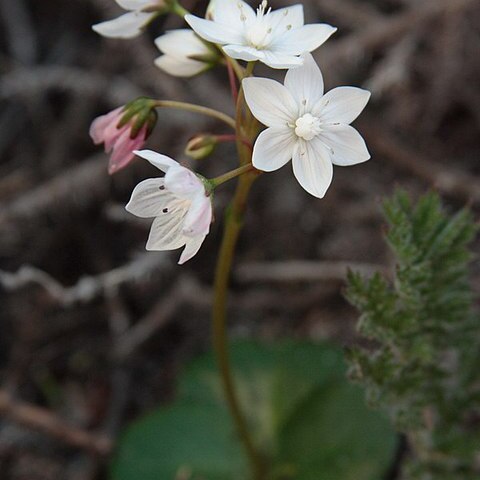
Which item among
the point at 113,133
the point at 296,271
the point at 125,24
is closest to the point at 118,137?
the point at 113,133

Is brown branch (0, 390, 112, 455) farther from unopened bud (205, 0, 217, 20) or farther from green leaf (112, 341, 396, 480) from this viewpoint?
unopened bud (205, 0, 217, 20)

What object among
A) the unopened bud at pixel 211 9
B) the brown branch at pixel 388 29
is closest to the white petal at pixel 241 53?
the unopened bud at pixel 211 9

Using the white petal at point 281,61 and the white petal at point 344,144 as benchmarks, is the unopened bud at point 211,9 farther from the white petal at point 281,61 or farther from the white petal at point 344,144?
the white petal at point 344,144

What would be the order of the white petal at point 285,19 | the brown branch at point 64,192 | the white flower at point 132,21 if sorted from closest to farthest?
the white petal at point 285,19 → the white flower at point 132,21 → the brown branch at point 64,192

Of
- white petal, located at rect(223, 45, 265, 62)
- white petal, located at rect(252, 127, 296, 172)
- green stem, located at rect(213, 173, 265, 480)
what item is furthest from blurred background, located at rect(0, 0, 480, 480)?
white petal, located at rect(223, 45, 265, 62)

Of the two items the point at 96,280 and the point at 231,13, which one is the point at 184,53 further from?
the point at 96,280

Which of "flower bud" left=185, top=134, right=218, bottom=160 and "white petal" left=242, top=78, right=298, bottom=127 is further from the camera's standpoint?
"flower bud" left=185, top=134, right=218, bottom=160

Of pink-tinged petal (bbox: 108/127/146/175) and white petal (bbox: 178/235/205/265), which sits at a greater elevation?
pink-tinged petal (bbox: 108/127/146/175)
